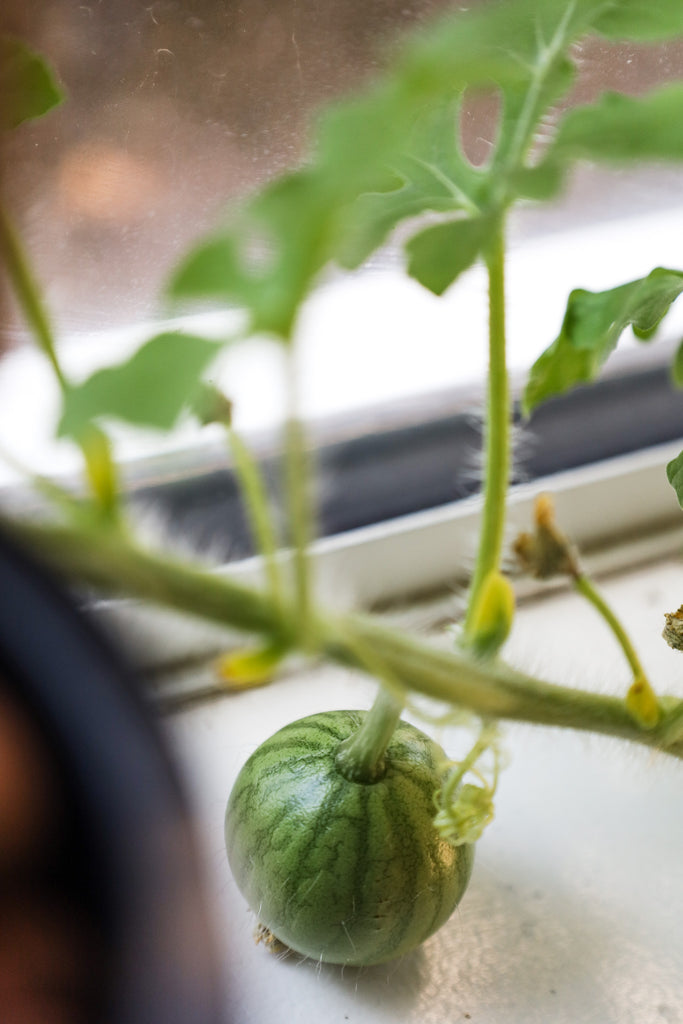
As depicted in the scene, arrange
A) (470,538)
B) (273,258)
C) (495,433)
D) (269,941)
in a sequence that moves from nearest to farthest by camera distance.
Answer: (273,258) → (495,433) → (269,941) → (470,538)

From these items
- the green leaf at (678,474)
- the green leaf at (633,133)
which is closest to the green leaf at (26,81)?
the green leaf at (633,133)

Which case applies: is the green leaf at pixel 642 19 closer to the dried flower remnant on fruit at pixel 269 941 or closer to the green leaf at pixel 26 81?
the green leaf at pixel 26 81

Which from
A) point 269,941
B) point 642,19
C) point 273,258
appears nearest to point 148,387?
point 273,258

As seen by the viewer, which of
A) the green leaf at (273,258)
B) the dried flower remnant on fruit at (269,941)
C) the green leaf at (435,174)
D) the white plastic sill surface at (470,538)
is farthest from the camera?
the white plastic sill surface at (470,538)

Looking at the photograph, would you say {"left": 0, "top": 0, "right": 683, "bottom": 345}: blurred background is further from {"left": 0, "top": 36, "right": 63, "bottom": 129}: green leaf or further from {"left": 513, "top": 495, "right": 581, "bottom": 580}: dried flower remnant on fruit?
{"left": 513, "top": 495, "right": 581, "bottom": 580}: dried flower remnant on fruit

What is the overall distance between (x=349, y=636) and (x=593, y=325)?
0.17 meters

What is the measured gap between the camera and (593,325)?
0.38 metres

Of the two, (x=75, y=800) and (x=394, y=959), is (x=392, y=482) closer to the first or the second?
(x=394, y=959)

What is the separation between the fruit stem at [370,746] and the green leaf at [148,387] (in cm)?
24

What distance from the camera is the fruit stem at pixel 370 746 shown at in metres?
0.43

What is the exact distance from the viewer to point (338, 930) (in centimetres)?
45

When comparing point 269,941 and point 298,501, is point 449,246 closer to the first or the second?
point 298,501

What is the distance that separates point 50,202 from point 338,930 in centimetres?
43

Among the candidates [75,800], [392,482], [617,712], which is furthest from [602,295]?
[392,482]
